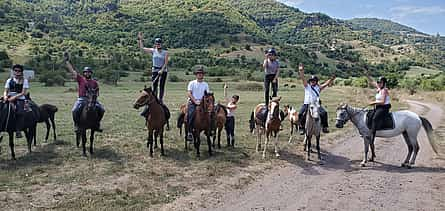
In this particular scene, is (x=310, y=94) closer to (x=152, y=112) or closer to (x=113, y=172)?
(x=152, y=112)

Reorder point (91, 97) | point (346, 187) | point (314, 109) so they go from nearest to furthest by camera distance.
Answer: point (346, 187) → point (91, 97) → point (314, 109)

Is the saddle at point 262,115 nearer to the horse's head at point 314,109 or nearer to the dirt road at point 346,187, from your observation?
the dirt road at point 346,187

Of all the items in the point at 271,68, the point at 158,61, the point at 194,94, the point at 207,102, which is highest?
the point at 158,61

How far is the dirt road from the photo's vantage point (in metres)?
8.58

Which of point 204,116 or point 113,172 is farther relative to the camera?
point 204,116

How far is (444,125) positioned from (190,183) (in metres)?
18.8

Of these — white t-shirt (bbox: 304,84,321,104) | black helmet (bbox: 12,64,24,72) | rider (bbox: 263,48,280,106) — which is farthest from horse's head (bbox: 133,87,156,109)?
white t-shirt (bbox: 304,84,321,104)

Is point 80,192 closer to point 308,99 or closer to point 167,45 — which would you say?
point 308,99

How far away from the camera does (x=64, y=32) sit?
114 meters

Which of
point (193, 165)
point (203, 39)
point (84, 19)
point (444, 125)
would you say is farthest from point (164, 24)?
point (193, 165)

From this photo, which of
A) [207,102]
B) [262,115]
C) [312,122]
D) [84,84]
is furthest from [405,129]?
[84,84]

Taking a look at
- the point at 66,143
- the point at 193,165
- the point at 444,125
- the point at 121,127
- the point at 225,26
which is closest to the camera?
the point at 193,165

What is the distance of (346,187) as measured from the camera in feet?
32.6

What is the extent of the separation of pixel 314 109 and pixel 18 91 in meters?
8.79
